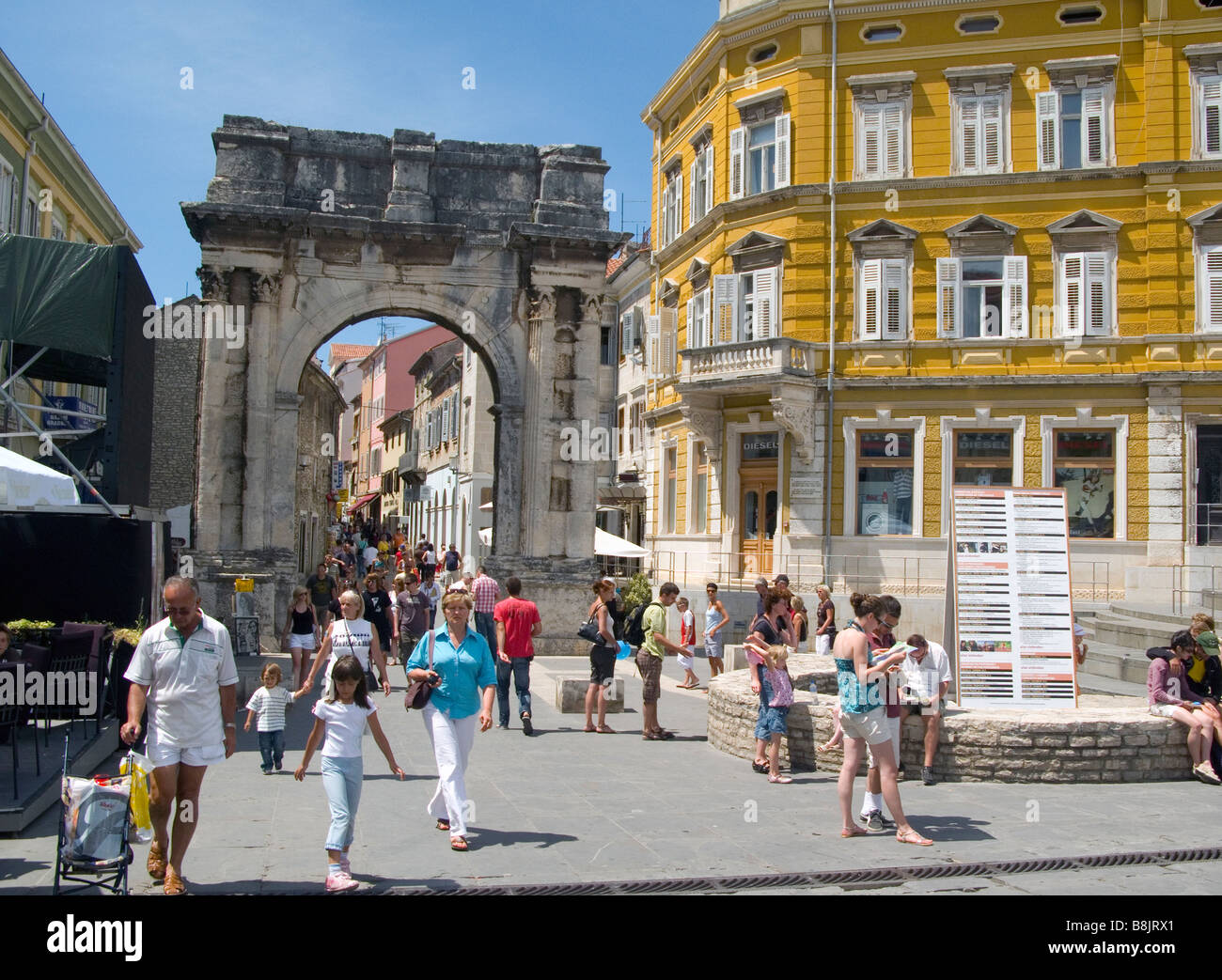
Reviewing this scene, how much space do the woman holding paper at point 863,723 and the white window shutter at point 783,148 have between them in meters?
20.8

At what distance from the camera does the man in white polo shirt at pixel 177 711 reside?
270 inches

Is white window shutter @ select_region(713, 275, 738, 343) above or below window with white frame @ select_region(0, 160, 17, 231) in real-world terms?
below

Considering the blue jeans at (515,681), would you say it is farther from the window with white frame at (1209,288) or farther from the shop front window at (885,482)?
the window with white frame at (1209,288)

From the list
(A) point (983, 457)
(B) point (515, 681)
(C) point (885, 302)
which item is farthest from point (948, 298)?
(B) point (515, 681)

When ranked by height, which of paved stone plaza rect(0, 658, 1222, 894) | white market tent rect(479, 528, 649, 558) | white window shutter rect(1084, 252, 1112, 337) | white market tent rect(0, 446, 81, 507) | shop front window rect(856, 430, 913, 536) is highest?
white window shutter rect(1084, 252, 1112, 337)

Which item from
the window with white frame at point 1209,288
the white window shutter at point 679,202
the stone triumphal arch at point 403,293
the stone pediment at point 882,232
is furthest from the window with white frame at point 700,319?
the window with white frame at point 1209,288

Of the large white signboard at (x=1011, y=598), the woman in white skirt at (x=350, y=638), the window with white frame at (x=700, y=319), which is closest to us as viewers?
the woman in white skirt at (x=350, y=638)

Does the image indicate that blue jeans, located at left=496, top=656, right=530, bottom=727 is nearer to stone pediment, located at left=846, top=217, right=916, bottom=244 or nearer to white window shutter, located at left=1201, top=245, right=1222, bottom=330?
stone pediment, located at left=846, top=217, right=916, bottom=244

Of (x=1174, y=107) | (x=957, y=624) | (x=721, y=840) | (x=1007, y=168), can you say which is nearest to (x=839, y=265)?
(x=1007, y=168)

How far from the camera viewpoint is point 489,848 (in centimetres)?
814

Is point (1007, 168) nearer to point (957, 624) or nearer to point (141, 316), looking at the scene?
point (957, 624)

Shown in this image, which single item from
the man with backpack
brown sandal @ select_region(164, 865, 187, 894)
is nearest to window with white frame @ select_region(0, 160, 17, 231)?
the man with backpack

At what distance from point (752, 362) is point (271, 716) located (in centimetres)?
1817

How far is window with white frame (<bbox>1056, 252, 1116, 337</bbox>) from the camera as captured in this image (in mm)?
25531
